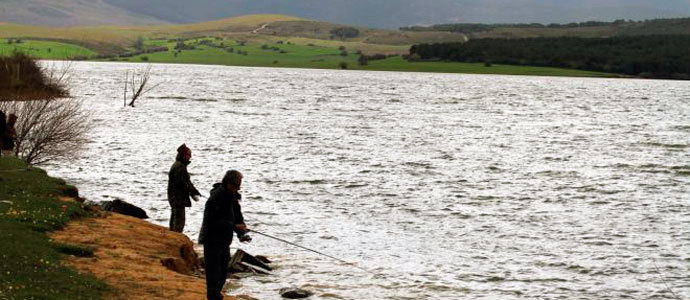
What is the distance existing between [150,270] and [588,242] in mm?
15607

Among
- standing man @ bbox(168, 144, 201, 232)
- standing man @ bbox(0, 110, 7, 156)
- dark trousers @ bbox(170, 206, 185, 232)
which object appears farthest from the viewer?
standing man @ bbox(0, 110, 7, 156)

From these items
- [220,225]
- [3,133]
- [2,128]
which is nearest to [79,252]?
[220,225]

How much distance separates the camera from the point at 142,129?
69.9 meters

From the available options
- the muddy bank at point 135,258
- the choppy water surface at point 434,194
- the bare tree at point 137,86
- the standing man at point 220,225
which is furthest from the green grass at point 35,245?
the bare tree at point 137,86

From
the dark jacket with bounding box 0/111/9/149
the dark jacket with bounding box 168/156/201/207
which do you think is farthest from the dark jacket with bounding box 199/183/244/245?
the dark jacket with bounding box 0/111/9/149

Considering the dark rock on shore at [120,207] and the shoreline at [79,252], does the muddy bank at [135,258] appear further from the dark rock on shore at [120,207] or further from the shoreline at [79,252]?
the dark rock on shore at [120,207]

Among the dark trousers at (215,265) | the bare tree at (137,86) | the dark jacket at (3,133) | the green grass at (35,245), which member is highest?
the dark jacket at (3,133)

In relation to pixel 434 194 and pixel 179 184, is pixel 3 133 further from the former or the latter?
pixel 434 194

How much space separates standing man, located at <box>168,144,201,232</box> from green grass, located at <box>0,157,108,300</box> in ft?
8.39

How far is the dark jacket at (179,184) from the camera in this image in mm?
21094

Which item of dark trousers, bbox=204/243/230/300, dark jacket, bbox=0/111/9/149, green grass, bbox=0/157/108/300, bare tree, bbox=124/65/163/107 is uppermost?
dark jacket, bbox=0/111/9/149

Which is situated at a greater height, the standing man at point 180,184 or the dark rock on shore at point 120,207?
the standing man at point 180,184

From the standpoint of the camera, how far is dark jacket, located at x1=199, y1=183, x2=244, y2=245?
1475 centimetres

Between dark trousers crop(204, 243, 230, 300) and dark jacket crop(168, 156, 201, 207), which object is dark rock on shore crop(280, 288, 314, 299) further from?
dark trousers crop(204, 243, 230, 300)
